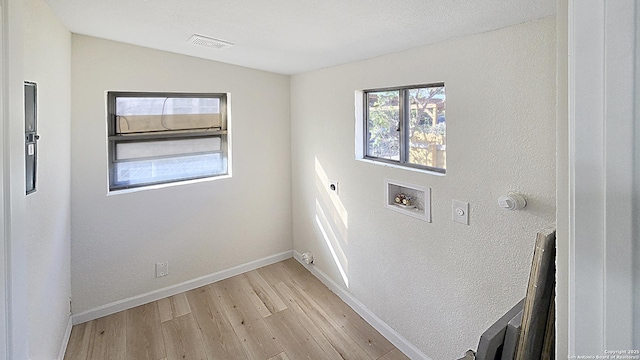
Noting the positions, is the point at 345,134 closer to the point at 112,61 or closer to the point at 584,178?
the point at 112,61

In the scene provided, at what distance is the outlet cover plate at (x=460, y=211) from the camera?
189cm

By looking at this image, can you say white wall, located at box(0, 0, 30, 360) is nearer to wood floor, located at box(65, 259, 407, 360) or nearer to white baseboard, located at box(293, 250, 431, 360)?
wood floor, located at box(65, 259, 407, 360)

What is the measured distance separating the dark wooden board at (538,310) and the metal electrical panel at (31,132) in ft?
6.98

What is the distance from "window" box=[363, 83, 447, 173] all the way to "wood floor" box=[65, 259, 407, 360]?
1.36 meters

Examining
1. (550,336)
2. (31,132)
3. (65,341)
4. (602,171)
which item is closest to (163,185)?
(65,341)

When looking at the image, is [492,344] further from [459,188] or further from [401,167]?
[401,167]

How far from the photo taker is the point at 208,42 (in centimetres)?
246

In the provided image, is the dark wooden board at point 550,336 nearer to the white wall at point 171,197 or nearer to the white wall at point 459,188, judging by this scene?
the white wall at point 459,188

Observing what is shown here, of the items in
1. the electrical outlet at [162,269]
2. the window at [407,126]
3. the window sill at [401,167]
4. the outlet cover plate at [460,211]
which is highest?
the window at [407,126]

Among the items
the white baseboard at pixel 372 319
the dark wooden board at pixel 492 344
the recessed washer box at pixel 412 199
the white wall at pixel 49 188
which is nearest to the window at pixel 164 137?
the white wall at pixel 49 188

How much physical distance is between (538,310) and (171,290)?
9.91 feet

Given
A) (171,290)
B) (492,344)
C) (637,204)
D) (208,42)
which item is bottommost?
(171,290)

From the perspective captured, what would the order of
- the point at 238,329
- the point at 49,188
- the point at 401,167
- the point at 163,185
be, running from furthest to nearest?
the point at 163,185
the point at 238,329
the point at 401,167
the point at 49,188

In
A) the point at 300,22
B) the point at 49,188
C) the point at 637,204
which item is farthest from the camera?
the point at 49,188
